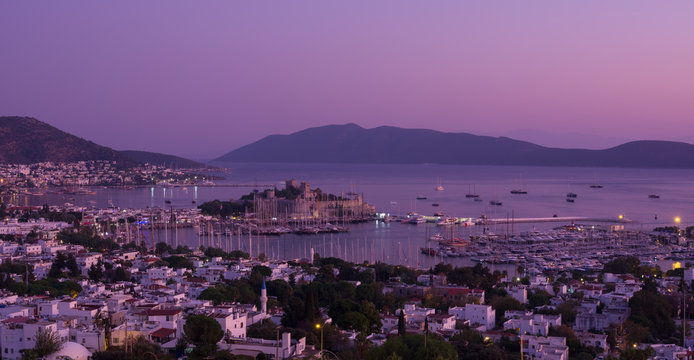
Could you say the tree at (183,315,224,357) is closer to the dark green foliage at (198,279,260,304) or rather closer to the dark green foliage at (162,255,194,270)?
the dark green foliage at (198,279,260,304)

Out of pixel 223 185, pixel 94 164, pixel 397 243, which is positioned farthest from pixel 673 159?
pixel 397 243

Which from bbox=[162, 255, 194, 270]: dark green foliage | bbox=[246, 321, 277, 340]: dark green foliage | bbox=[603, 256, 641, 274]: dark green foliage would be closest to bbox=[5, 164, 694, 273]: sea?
bbox=[603, 256, 641, 274]: dark green foliage

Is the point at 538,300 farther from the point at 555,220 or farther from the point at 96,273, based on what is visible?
the point at 555,220

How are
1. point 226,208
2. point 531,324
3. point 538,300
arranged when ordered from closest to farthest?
point 531,324 → point 538,300 → point 226,208

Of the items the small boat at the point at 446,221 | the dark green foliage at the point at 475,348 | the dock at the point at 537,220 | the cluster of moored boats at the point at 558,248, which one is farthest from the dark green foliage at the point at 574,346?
the dock at the point at 537,220

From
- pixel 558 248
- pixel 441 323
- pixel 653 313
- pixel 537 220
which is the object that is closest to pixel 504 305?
pixel 441 323

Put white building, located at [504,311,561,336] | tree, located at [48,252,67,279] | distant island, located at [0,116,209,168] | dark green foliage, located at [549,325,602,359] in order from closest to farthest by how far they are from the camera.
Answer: dark green foliage, located at [549,325,602,359]
white building, located at [504,311,561,336]
tree, located at [48,252,67,279]
distant island, located at [0,116,209,168]

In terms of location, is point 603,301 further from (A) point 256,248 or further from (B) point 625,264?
(A) point 256,248
